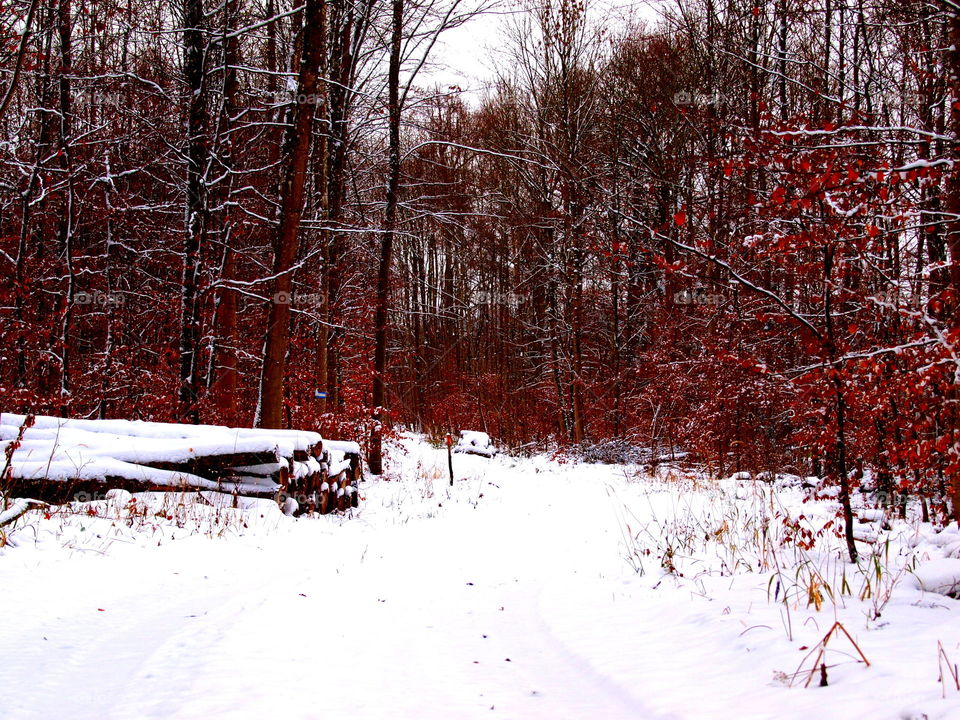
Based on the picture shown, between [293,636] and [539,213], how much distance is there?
56.3 feet

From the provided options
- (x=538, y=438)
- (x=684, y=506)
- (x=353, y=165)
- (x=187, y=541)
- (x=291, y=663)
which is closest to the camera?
(x=291, y=663)

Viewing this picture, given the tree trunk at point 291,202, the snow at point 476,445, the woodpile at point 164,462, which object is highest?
the tree trunk at point 291,202

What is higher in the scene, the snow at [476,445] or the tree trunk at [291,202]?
the tree trunk at [291,202]

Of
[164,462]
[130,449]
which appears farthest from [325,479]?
[130,449]

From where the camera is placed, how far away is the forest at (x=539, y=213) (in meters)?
5.14

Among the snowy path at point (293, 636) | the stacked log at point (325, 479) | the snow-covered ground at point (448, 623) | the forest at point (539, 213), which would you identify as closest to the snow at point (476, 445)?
the forest at point (539, 213)

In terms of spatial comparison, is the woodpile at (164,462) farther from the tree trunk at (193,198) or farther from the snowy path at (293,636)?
the tree trunk at (193,198)

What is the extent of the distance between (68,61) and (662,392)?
50.4 ft

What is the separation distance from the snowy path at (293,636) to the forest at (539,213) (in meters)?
2.75

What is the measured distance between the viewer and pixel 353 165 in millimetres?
15672

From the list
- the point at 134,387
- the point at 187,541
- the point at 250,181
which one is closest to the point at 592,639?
the point at 187,541

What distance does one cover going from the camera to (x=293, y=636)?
344cm

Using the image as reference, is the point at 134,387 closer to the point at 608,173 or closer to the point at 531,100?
the point at 608,173

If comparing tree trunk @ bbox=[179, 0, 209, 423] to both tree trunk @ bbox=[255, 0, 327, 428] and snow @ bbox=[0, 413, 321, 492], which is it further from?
snow @ bbox=[0, 413, 321, 492]
